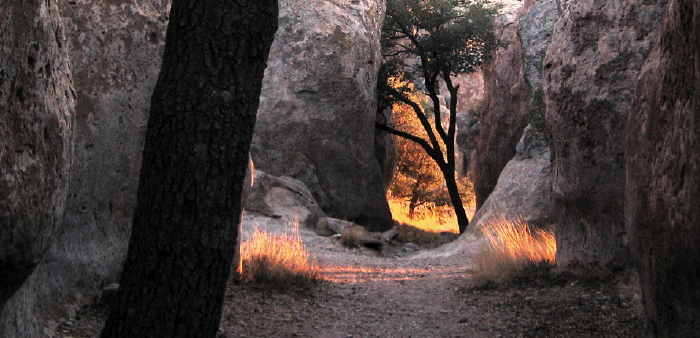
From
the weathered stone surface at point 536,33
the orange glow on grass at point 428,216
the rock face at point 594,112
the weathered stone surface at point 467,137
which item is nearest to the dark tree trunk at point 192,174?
the rock face at point 594,112

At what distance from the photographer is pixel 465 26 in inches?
779

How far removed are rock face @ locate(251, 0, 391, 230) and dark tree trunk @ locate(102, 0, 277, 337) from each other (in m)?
12.2

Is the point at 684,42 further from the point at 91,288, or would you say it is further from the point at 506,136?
the point at 506,136

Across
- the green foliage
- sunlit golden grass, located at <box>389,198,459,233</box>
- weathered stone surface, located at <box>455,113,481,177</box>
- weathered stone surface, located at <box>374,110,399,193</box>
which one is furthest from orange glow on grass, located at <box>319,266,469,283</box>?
weathered stone surface, located at <box>455,113,481,177</box>

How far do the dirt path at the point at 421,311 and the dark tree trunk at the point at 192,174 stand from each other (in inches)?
73.4

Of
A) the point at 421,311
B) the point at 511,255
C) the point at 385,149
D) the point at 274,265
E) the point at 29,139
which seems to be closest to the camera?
the point at 29,139

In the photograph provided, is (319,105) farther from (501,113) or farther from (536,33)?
(501,113)

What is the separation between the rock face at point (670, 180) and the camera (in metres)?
3.71

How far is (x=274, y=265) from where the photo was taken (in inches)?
338

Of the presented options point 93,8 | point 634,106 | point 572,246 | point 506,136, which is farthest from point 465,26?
point 634,106

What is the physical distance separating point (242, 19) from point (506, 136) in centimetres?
1608

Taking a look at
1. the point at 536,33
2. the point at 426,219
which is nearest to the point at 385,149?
the point at 426,219

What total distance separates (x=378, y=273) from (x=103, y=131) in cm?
518

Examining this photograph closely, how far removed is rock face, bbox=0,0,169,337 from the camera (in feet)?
21.0
